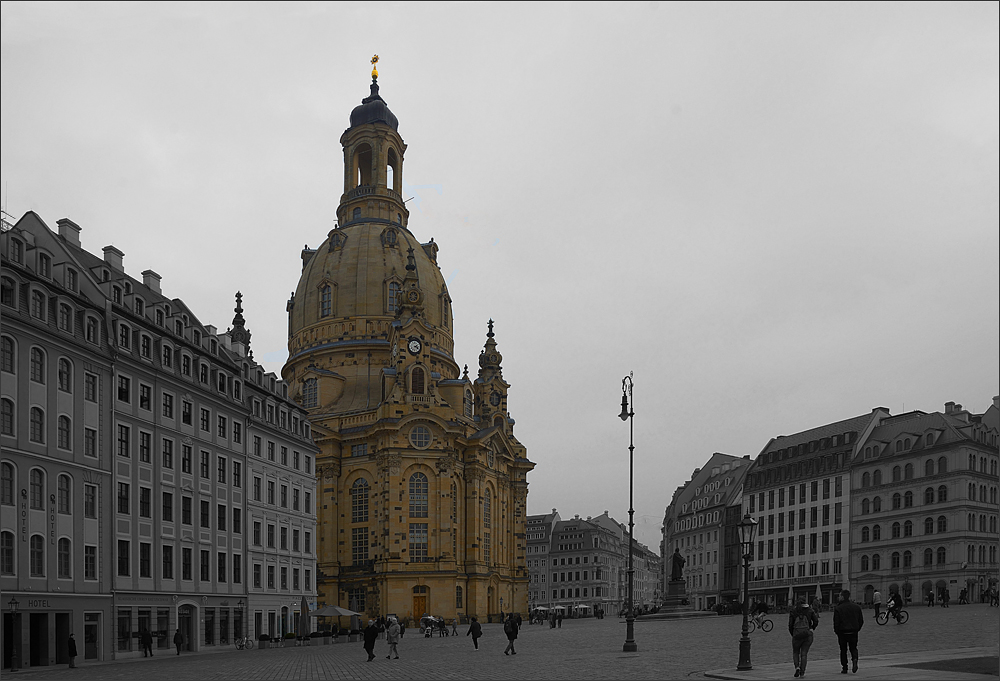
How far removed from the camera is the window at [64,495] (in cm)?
4701

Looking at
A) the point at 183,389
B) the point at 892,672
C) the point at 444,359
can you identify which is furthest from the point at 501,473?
the point at 892,672

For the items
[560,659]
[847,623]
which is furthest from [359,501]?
[847,623]

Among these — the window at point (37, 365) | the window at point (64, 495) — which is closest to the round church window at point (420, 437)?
the window at point (64, 495)

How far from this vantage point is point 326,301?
12394 centimetres

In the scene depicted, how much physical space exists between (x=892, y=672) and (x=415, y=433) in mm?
86834

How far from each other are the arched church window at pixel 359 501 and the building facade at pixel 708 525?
1654 inches

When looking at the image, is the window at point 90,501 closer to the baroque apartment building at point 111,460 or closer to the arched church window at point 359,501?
the baroque apartment building at point 111,460

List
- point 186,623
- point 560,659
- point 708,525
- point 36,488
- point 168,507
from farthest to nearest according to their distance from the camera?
point 708,525 → point 186,623 → point 168,507 → point 36,488 → point 560,659

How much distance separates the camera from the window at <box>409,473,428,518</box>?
360 ft

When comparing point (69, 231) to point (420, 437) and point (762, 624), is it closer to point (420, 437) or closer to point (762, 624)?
point (762, 624)

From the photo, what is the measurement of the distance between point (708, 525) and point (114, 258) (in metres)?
100

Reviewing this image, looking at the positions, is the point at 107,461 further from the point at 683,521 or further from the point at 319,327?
the point at 683,521

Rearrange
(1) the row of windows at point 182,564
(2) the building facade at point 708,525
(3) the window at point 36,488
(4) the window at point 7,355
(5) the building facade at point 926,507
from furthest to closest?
(2) the building facade at point 708,525, (5) the building facade at point 926,507, (1) the row of windows at point 182,564, (3) the window at point 36,488, (4) the window at point 7,355

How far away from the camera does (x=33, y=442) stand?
45.3 m
